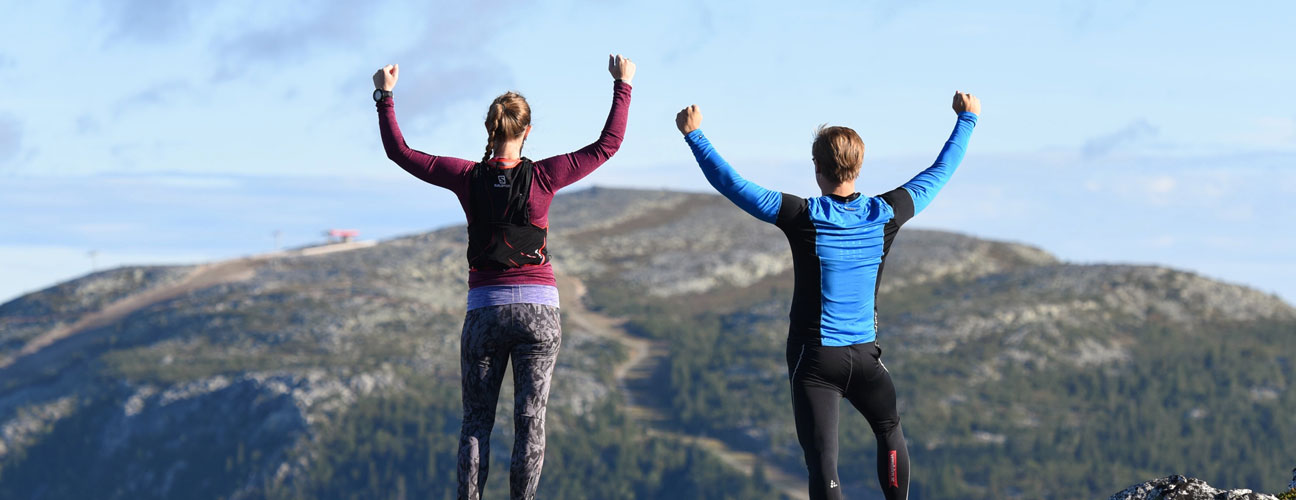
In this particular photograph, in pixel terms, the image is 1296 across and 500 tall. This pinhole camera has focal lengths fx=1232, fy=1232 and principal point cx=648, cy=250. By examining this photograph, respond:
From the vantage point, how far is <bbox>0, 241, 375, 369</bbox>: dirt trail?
95938 millimetres

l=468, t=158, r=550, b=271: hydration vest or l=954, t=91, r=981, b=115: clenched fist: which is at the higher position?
l=954, t=91, r=981, b=115: clenched fist

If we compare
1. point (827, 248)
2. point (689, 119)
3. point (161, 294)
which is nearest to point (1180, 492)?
point (827, 248)

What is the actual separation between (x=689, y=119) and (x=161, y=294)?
336ft

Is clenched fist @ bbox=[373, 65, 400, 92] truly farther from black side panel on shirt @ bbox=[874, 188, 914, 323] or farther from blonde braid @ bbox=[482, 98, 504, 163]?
black side panel on shirt @ bbox=[874, 188, 914, 323]

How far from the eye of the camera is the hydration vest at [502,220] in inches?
314

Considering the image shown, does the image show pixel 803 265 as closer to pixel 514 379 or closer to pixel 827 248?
pixel 827 248

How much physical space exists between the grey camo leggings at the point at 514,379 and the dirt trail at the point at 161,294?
95405 mm

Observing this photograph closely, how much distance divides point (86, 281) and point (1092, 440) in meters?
83.4

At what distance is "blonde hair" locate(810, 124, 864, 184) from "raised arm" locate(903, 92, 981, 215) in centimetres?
64

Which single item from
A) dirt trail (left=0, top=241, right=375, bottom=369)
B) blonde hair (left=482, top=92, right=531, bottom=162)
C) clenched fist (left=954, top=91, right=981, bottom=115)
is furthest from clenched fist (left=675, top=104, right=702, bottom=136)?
dirt trail (left=0, top=241, right=375, bottom=369)

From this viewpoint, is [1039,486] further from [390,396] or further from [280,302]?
[280,302]

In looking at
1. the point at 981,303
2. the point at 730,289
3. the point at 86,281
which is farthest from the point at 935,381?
the point at 86,281

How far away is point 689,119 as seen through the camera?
7.62m

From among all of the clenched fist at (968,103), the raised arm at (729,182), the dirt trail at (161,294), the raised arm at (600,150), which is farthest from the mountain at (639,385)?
the raised arm at (729,182)
